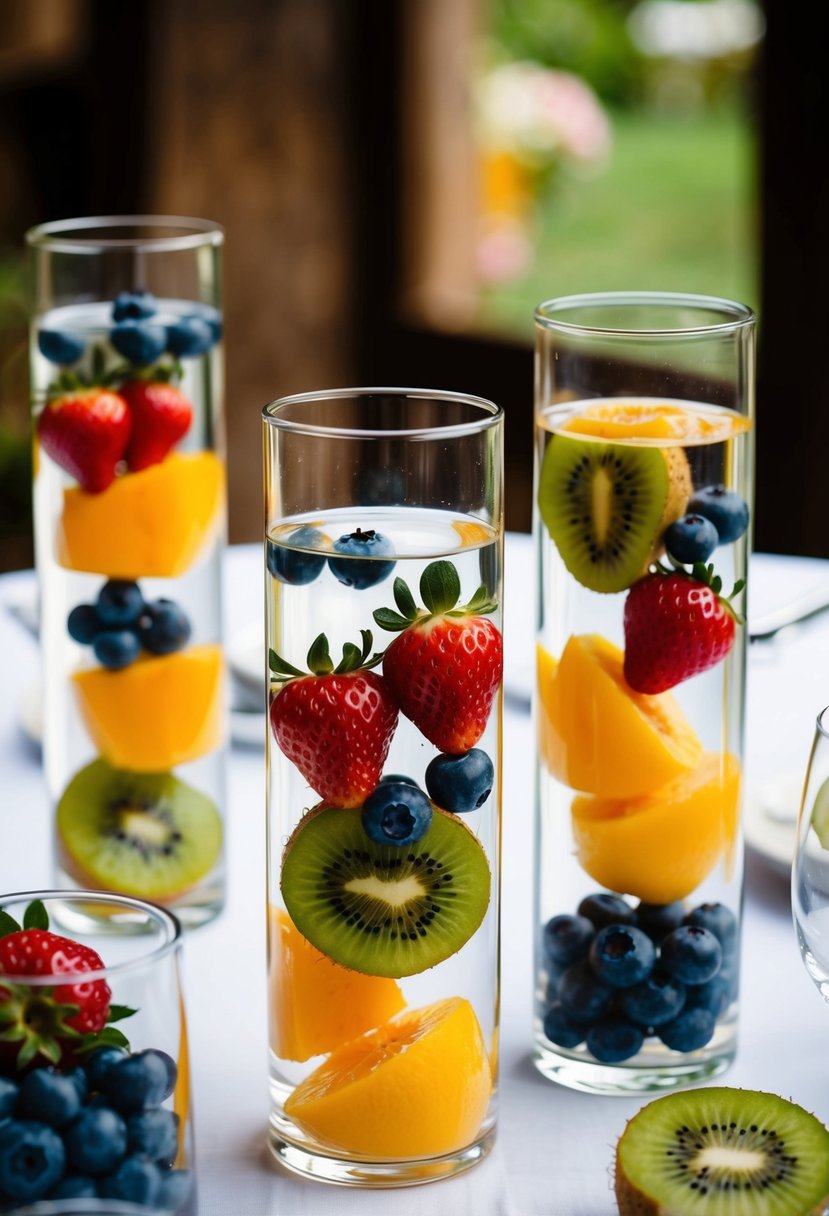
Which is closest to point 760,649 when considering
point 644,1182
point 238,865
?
point 238,865

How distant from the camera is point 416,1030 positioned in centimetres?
82

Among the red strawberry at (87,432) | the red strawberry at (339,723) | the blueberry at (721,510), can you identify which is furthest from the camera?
the red strawberry at (87,432)

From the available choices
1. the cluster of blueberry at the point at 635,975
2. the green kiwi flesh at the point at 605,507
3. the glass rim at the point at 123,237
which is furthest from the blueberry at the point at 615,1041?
the glass rim at the point at 123,237

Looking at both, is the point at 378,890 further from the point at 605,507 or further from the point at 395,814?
the point at 605,507

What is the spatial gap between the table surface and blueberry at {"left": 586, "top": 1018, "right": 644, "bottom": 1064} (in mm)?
23

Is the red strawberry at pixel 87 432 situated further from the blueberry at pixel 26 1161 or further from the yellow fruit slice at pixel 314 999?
the blueberry at pixel 26 1161

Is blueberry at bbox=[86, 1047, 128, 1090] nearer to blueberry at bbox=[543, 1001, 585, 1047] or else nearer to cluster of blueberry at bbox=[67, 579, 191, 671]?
blueberry at bbox=[543, 1001, 585, 1047]

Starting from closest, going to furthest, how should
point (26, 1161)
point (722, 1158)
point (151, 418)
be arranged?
point (26, 1161) → point (722, 1158) → point (151, 418)

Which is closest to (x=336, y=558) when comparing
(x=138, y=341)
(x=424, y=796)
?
(x=424, y=796)

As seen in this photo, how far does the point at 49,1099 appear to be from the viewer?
647 millimetres

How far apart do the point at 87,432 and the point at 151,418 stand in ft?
0.15

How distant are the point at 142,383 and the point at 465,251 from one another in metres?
2.41

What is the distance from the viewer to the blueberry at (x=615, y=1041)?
90cm

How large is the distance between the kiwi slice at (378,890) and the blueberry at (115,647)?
0.32 m
